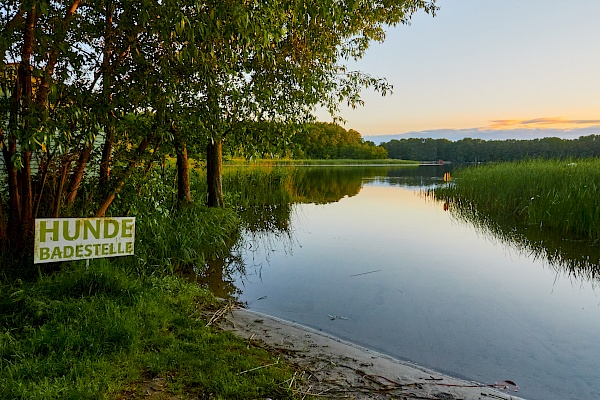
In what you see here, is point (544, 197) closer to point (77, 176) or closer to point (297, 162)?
point (77, 176)

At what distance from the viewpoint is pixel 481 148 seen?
65.9m

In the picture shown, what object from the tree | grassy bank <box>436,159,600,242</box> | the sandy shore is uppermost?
the tree

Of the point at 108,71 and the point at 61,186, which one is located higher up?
the point at 108,71

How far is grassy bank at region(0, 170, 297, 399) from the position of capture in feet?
8.35

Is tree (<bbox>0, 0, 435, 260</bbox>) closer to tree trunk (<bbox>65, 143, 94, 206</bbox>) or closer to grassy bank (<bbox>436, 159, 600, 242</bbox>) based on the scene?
tree trunk (<bbox>65, 143, 94, 206</bbox>)

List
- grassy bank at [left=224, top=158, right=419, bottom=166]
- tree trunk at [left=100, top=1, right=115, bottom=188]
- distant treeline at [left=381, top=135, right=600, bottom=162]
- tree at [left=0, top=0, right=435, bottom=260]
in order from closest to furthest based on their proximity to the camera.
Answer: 1. tree at [left=0, top=0, right=435, bottom=260]
2. tree trunk at [left=100, top=1, right=115, bottom=188]
3. grassy bank at [left=224, top=158, right=419, bottom=166]
4. distant treeline at [left=381, top=135, right=600, bottom=162]

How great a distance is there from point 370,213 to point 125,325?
10.5 m

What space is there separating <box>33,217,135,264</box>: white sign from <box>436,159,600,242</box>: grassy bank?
8362mm

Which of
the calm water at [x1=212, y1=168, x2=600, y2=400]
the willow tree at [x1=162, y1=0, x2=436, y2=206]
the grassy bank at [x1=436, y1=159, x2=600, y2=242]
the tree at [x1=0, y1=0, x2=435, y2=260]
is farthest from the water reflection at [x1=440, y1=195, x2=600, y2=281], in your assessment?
the tree at [x1=0, y1=0, x2=435, y2=260]

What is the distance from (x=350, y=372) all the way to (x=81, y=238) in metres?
2.66

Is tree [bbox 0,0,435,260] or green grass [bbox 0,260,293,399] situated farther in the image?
tree [bbox 0,0,435,260]

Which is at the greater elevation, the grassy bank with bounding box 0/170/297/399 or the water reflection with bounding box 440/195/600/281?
the grassy bank with bounding box 0/170/297/399

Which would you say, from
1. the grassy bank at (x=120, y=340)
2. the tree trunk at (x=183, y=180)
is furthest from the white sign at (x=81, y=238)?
the tree trunk at (x=183, y=180)

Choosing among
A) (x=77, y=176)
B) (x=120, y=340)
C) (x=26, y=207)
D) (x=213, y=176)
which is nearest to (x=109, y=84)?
(x=77, y=176)
